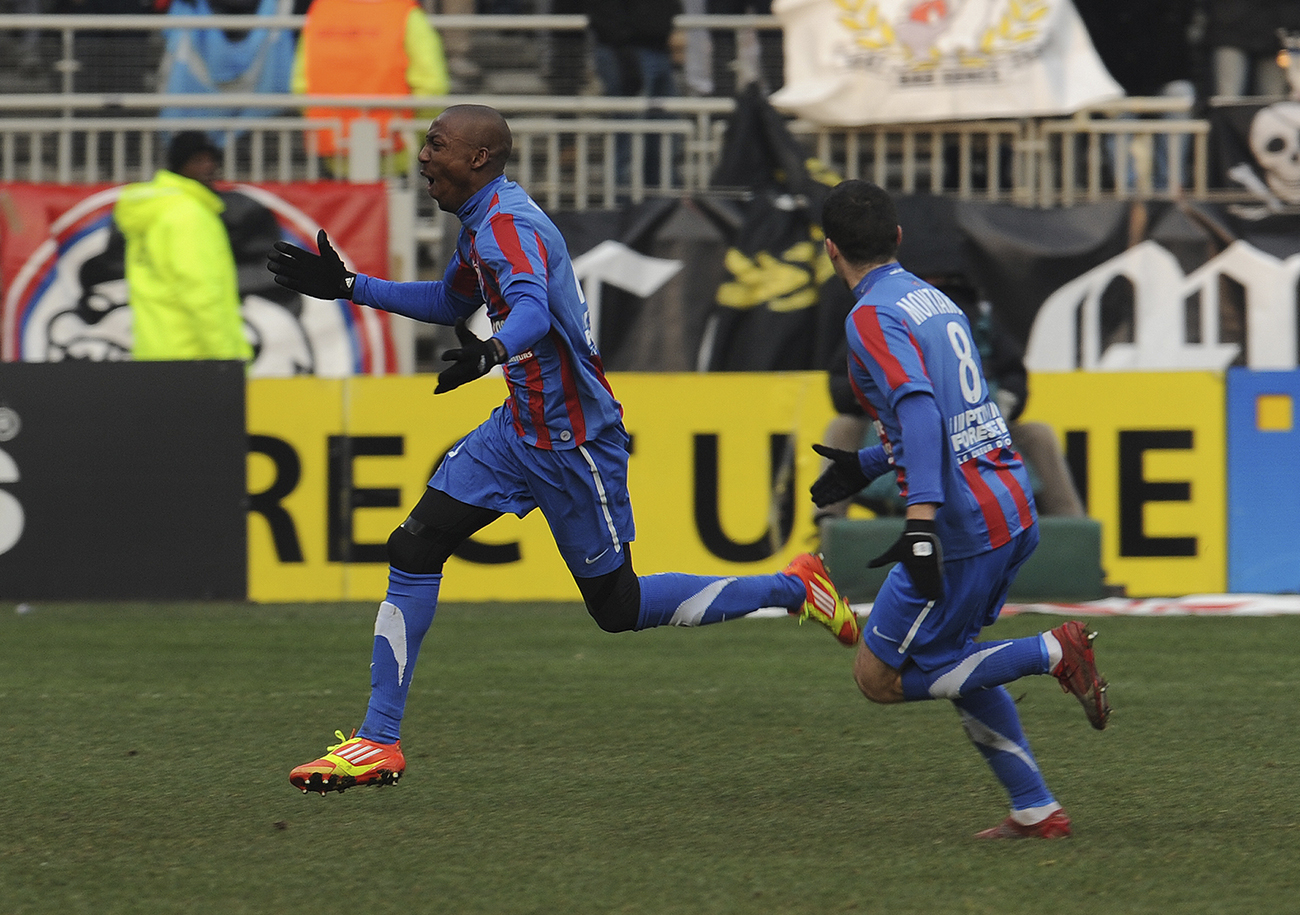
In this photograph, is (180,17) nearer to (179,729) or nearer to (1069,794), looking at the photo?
(179,729)

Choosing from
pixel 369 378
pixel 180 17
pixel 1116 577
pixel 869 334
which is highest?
pixel 180 17

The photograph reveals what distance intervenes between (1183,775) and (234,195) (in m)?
8.08

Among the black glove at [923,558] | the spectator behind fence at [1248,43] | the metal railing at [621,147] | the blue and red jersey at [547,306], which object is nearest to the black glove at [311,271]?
the blue and red jersey at [547,306]

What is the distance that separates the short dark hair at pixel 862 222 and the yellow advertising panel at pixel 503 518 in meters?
5.39

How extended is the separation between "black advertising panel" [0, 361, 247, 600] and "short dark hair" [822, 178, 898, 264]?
19.7ft

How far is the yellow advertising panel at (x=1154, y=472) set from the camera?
34.0 ft

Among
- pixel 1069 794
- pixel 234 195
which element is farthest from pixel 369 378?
pixel 1069 794

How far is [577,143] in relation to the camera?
12.7m

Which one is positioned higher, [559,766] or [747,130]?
[747,130]

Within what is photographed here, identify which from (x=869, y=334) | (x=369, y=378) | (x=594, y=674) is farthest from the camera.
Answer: (x=369, y=378)

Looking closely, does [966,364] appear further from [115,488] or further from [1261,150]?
[1261,150]

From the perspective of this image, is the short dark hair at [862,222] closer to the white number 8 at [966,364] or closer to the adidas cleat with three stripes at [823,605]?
the white number 8 at [966,364]

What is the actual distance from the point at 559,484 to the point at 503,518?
484cm

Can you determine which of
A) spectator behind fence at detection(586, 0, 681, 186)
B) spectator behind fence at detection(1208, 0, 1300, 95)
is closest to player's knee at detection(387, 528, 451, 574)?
spectator behind fence at detection(586, 0, 681, 186)
